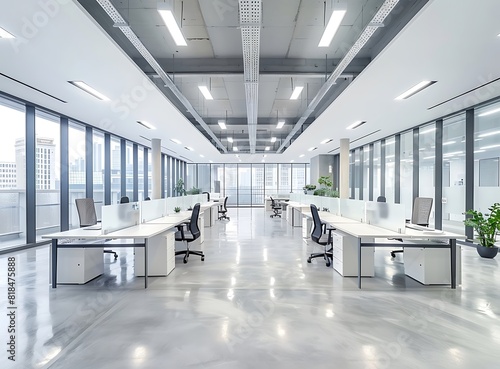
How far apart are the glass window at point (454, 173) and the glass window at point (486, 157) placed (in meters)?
0.36

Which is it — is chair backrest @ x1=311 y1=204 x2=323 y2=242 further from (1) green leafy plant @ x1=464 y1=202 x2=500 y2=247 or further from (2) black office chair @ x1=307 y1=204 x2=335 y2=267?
(1) green leafy plant @ x1=464 y1=202 x2=500 y2=247

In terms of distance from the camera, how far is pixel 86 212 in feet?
17.7

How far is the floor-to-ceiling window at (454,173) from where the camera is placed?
20.7 feet

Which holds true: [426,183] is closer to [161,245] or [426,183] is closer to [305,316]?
[305,316]

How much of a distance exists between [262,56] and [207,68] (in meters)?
1.04

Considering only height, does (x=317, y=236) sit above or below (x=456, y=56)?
below

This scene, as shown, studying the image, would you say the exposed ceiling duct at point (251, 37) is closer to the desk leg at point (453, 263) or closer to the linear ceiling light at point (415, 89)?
the linear ceiling light at point (415, 89)

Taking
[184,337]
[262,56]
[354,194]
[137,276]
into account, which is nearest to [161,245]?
[137,276]

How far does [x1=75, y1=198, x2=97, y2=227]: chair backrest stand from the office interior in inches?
34.6

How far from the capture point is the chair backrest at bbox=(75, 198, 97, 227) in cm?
528

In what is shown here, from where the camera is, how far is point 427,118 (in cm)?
695

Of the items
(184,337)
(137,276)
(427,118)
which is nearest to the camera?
(184,337)

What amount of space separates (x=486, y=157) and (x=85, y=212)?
26.8ft

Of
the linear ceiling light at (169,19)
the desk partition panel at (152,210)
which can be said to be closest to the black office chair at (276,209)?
the desk partition panel at (152,210)
